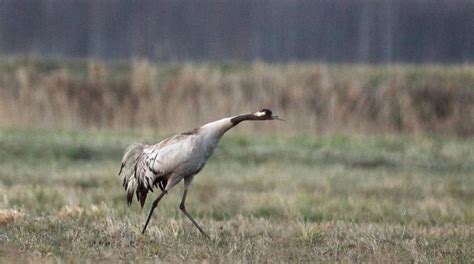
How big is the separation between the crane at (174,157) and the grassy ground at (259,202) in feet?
1.19

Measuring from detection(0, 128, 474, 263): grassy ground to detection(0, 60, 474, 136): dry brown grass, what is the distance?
456 millimetres

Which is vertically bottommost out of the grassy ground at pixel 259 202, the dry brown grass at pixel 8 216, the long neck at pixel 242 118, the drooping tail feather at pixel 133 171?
the grassy ground at pixel 259 202

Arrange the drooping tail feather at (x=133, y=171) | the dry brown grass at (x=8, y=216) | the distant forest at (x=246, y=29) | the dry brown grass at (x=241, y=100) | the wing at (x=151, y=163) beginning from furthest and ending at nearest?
the distant forest at (x=246, y=29), the dry brown grass at (x=241, y=100), the dry brown grass at (x=8, y=216), the drooping tail feather at (x=133, y=171), the wing at (x=151, y=163)

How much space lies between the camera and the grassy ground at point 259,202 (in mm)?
7000

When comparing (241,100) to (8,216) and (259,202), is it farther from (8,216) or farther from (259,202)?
(8,216)

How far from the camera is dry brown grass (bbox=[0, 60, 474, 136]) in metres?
17.5

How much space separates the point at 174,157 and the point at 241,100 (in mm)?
9876

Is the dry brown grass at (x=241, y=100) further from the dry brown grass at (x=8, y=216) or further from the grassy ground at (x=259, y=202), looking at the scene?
the dry brown grass at (x=8, y=216)

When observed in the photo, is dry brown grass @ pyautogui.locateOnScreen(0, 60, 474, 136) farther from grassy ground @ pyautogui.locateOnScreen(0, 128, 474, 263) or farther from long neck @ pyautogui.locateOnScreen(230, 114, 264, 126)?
long neck @ pyautogui.locateOnScreen(230, 114, 264, 126)

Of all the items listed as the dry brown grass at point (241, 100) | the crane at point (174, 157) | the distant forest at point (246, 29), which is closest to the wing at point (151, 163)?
the crane at point (174, 157)

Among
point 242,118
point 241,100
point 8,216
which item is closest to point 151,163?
point 242,118

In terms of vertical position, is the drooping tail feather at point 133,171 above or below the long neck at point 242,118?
below

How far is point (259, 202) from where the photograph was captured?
1131 centimetres

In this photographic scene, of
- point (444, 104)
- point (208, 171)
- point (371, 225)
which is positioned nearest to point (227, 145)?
point (208, 171)
